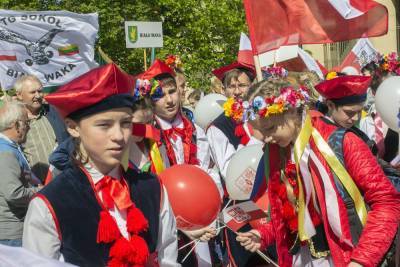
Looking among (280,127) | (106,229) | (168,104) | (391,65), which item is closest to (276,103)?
(280,127)

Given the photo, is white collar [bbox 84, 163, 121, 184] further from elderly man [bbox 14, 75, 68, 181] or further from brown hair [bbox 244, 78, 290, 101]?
elderly man [bbox 14, 75, 68, 181]

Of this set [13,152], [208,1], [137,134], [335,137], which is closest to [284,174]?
[335,137]

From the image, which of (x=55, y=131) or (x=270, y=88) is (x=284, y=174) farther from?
(x=55, y=131)

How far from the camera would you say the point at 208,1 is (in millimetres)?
23922

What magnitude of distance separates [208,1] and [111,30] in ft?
13.1

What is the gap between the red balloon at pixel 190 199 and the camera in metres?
4.34

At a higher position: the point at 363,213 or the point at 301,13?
the point at 301,13

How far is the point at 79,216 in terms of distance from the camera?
8.85 feet

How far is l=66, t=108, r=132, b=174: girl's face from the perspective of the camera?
8.91 feet

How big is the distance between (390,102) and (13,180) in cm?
353

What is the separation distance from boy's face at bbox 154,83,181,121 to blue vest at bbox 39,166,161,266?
8.39 feet

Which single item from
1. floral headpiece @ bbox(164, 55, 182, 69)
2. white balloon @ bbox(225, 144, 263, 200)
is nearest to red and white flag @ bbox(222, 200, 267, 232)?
white balloon @ bbox(225, 144, 263, 200)

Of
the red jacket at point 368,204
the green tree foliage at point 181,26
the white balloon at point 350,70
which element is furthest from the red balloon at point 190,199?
the green tree foliage at point 181,26

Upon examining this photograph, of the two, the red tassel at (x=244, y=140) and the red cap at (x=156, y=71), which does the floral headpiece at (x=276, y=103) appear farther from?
the red tassel at (x=244, y=140)
